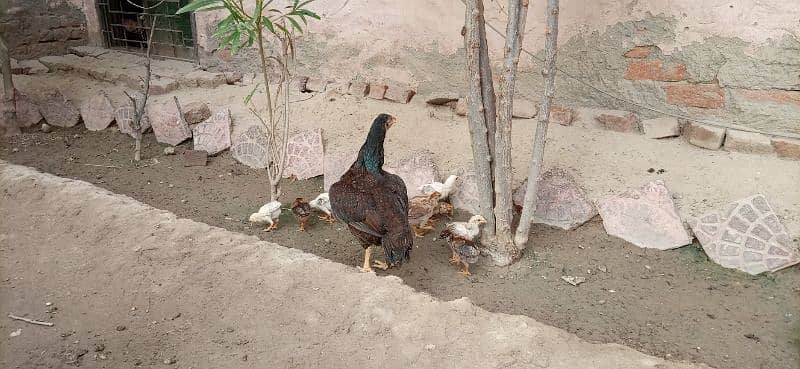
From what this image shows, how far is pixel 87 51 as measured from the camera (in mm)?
6762

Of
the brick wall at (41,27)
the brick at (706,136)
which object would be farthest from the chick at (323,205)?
the brick wall at (41,27)

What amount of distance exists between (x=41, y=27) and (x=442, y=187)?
5.27m

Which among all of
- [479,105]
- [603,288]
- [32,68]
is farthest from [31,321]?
[32,68]

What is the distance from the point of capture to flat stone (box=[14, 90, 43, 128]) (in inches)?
231

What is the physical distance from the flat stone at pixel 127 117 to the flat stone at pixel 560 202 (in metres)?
3.68

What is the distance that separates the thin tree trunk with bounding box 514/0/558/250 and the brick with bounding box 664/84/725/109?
121 centimetres

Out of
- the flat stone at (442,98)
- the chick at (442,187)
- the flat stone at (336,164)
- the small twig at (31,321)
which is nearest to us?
the small twig at (31,321)

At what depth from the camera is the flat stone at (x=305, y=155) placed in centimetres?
489

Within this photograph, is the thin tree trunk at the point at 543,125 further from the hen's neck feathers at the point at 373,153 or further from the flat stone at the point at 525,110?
the flat stone at the point at 525,110

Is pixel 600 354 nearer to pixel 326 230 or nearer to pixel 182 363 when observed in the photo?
pixel 182 363

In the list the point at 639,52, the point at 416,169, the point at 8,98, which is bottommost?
the point at 416,169

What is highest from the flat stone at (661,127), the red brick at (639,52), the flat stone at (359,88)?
the red brick at (639,52)

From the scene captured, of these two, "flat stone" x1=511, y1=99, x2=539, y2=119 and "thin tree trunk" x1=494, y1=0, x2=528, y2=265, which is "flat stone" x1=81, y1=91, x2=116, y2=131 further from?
"thin tree trunk" x1=494, y1=0, x2=528, y2=265

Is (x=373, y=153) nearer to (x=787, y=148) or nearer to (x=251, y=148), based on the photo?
(x=251, y=148)
